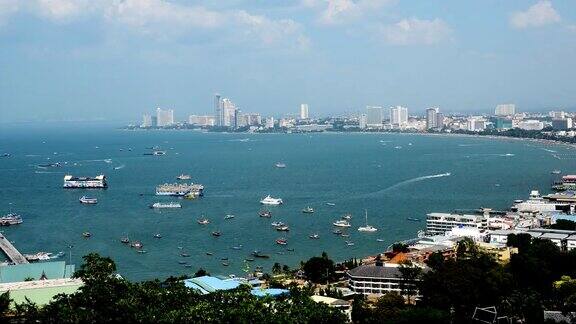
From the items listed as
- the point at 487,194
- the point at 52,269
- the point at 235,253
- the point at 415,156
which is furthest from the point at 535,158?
the point at 52,269

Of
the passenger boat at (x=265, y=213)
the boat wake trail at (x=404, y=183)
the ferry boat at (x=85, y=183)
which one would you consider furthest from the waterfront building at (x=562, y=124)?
the passenger boat at (x=265, y=213)

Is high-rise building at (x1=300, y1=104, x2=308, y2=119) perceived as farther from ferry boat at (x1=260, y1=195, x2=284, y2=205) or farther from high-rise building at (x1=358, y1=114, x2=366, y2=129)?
ferry boat at (x1=260, y1=195, x2=284, y2=205)

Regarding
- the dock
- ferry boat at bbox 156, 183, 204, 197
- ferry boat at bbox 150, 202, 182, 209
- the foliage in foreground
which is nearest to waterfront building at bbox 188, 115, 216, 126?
ferry boat at bbox 156, 183, 204, 197

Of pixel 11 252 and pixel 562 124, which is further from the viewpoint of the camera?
pixel 562 124

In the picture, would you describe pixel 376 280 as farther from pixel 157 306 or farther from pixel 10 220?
pixel 10 220

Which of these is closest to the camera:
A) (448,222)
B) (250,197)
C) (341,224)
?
(448,222)

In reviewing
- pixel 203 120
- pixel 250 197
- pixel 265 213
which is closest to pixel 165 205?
pixel 250 197

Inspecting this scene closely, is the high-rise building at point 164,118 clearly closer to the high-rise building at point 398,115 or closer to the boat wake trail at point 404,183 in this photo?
the high-rise building at point 398,115
